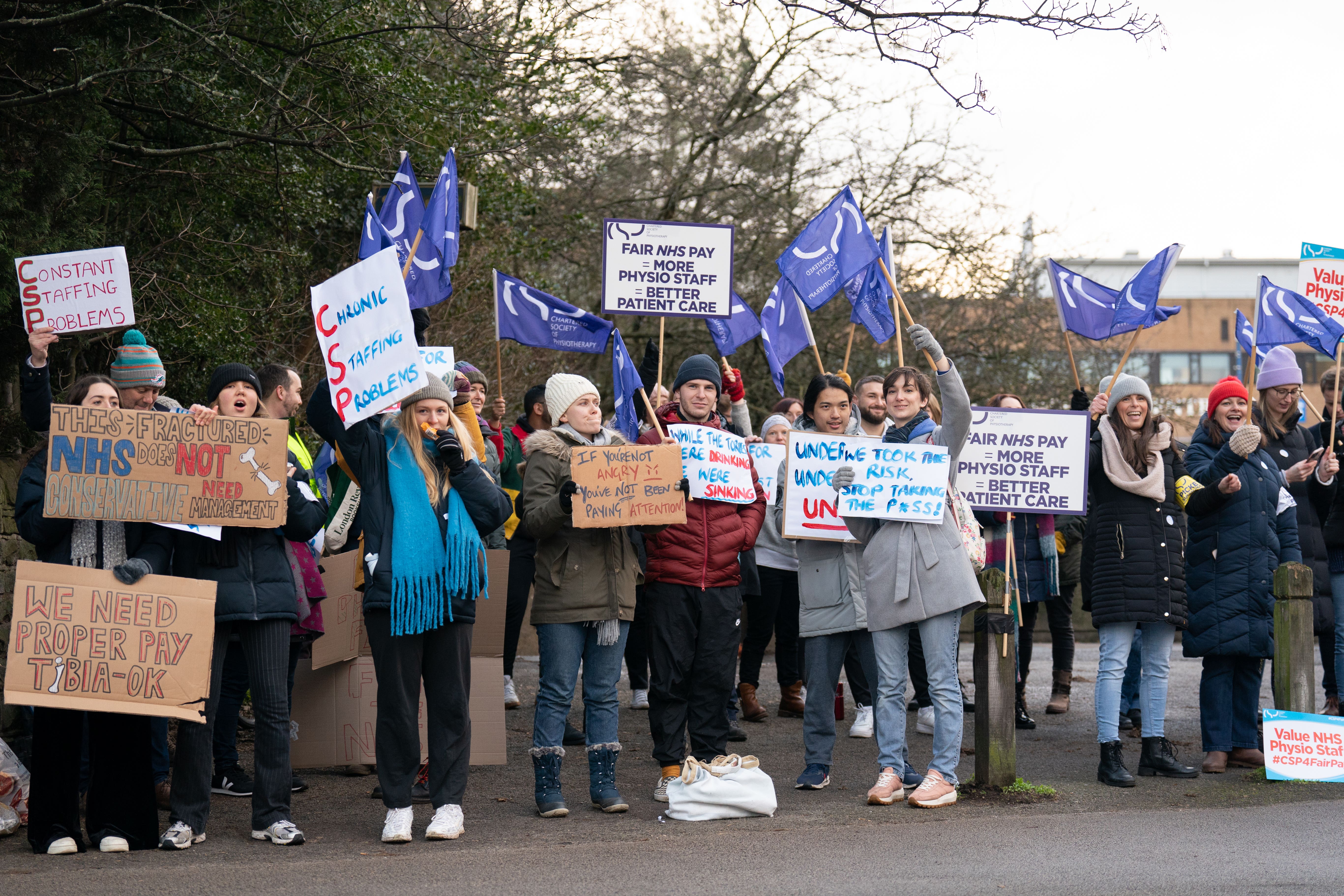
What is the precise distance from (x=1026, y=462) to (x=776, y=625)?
2463 mm

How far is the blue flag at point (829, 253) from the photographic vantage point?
833 centimetres

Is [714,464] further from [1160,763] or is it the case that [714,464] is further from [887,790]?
[1160,763]

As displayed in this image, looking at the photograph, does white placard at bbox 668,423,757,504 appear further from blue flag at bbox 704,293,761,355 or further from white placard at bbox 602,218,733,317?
blue flag at bbox 704,293,761,355

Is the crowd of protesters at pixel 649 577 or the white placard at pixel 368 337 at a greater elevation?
the white placard at pixel 368 337

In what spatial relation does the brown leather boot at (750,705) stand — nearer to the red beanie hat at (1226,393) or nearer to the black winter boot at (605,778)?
the black winter boot at (605,778)

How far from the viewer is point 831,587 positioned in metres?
6.98

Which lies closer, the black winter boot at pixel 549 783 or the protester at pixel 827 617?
the black winter boot at pixel 549 783

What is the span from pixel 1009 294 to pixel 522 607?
1274 centimetres

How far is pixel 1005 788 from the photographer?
263 inches

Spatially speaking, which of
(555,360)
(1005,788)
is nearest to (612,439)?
(1005,788)

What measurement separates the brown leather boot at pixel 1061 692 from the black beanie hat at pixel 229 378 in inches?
240

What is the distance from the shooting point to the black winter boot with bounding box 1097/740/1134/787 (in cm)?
700

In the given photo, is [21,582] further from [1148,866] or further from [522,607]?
[1148,866]

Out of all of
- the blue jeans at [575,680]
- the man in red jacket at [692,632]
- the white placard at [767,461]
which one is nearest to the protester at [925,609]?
the man in red jacket at [692,632]
